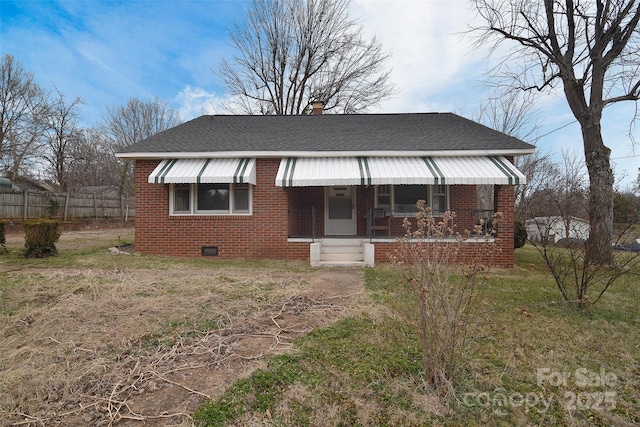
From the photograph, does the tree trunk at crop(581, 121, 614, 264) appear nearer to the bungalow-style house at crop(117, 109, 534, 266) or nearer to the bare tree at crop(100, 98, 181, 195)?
the bungalow-style house at crop(117, 109, 534, 266)

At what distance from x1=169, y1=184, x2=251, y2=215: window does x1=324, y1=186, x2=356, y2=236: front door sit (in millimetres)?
3222

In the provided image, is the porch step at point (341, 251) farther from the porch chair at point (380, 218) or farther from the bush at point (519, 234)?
the bush at point (519, 234)

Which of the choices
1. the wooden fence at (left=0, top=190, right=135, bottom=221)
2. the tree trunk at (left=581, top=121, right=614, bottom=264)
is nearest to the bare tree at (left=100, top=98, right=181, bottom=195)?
the wooden fence at (left=0, top=190, right=135, bottom=221)

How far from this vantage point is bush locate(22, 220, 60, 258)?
9.28m

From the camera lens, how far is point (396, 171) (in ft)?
31.1

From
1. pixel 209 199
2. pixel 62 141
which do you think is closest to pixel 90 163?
pixel 62 141

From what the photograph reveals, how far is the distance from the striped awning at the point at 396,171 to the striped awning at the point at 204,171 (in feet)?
3.41

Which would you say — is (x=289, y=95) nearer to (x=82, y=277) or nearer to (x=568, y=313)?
(x=82, y=277)

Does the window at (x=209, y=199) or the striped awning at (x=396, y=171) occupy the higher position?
the striped awning at (x=396, y=171)

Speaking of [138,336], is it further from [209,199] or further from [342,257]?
[209,199]

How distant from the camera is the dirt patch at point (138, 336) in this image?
259 cm

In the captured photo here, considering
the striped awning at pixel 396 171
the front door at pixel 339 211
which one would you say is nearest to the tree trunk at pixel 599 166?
the striped awning at pixel 396 171

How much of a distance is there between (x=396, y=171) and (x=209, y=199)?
605cm

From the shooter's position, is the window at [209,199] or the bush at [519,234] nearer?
the window at [209,199]
